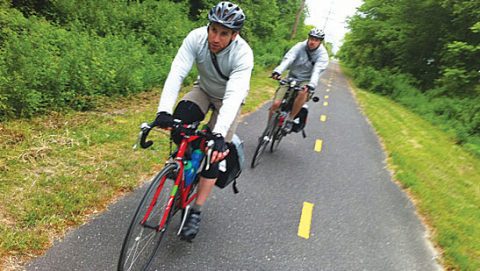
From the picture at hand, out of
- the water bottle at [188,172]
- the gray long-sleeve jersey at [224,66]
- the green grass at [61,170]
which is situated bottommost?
the green grass at [61,170]

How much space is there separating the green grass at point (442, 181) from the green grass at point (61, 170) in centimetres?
403

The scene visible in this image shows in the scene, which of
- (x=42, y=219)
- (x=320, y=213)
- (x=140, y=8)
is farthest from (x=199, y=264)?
(x=140, y=8)

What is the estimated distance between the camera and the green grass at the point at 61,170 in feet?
10.5

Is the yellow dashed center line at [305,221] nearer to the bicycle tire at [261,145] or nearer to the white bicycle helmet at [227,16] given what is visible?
the bicycle tire at [261,145]

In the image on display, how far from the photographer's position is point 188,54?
3.36 metres

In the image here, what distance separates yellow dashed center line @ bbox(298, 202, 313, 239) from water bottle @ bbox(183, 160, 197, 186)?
1755 millimetres

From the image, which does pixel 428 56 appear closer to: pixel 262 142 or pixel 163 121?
pixel 262 142

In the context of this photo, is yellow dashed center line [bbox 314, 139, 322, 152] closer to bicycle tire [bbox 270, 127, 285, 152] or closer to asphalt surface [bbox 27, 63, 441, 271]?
asphalt surface [bbox 27, 63, 441, 271]

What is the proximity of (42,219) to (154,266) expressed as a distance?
44.6 inches

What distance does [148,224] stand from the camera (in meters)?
2.81

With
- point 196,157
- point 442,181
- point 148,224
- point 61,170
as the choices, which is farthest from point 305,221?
point 442,181

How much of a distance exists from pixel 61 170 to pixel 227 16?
2763 mm

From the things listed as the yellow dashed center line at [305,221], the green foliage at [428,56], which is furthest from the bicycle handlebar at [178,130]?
the green foliage at [428,56]

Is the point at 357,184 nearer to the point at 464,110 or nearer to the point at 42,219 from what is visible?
the point at 42,219
